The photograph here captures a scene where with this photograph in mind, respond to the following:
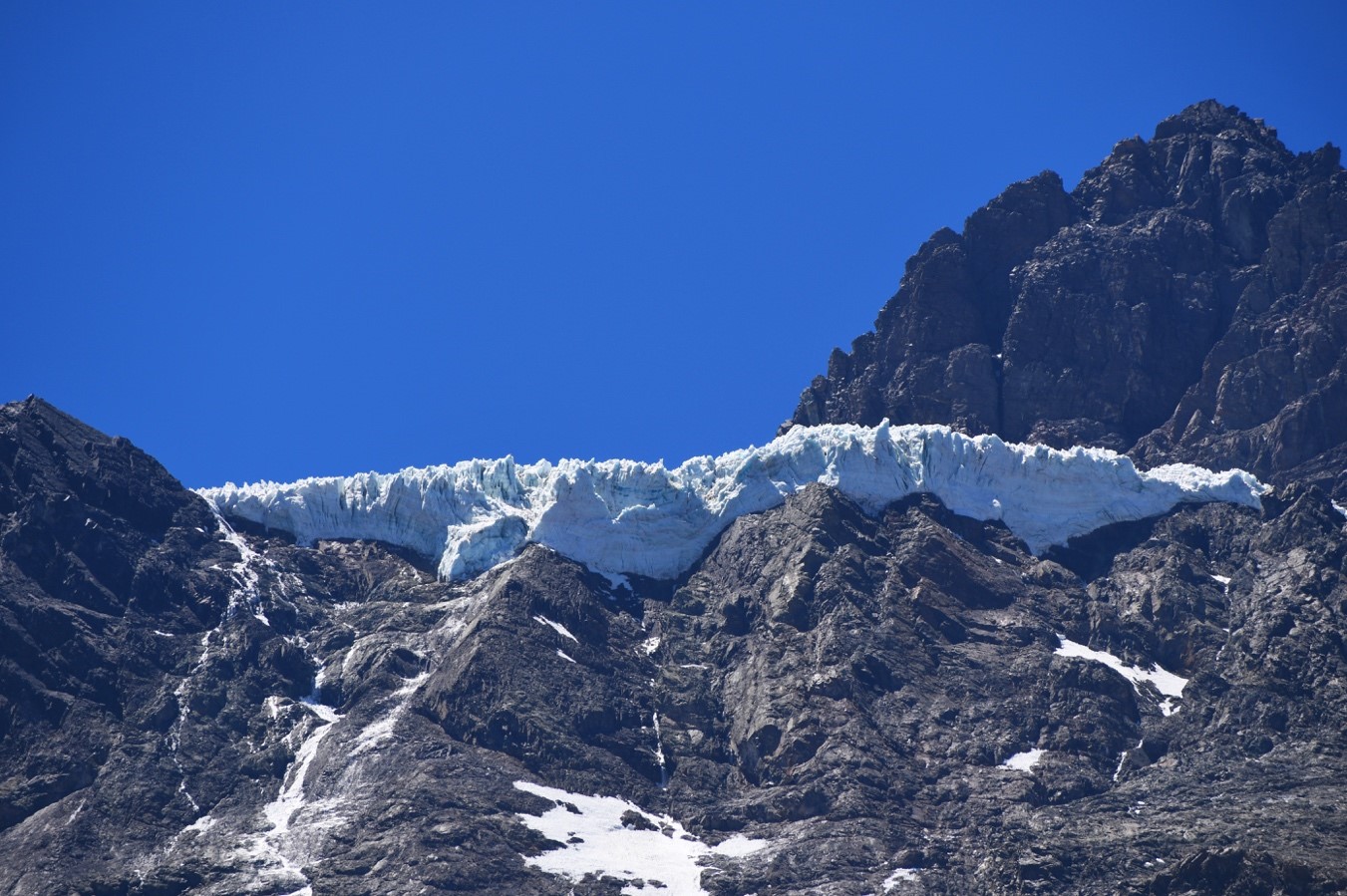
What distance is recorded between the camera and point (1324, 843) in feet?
630

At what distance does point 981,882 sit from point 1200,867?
19546mm

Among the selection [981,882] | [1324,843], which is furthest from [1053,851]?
[1324,843]

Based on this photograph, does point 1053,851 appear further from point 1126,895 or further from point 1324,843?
point 1324,843

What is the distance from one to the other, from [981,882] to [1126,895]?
13.1 metres

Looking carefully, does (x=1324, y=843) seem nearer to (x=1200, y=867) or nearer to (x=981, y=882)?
(x=1200, y=867)

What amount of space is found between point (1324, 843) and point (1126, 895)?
1618 cm

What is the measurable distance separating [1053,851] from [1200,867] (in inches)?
555

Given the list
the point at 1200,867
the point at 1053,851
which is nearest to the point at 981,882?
the point at 1053,851

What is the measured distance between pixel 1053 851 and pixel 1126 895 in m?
8.47

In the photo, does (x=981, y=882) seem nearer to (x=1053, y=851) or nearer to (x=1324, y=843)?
(x=1053, y=851)

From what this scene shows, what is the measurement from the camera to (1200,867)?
188 meters

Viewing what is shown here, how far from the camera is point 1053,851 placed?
198 metres

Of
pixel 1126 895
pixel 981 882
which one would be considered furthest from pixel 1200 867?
pixel 981 882

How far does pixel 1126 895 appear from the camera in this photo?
191875 millimetres
